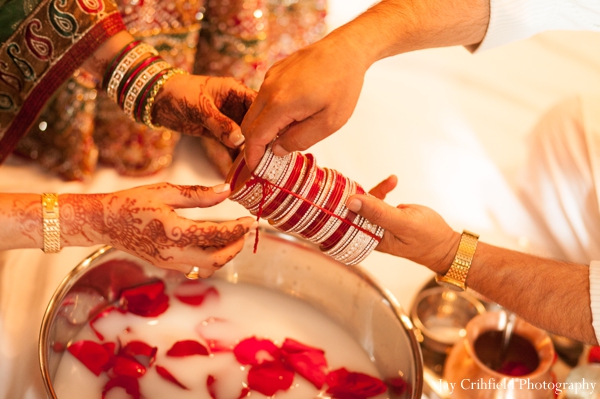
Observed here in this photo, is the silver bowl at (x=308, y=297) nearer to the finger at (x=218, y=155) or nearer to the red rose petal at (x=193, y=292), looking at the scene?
the red rose petal at (x=193, y=292)

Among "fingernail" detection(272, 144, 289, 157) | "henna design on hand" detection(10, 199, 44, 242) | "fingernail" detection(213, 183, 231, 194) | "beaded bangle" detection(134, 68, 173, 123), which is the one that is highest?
"beaded bangle" detection(134, 68, 173, 123)

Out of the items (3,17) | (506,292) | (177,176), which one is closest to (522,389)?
(506,292)

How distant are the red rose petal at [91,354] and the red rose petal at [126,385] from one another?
27 millimetres

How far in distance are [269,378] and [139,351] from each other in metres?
0.19

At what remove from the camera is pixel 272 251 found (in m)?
1.00

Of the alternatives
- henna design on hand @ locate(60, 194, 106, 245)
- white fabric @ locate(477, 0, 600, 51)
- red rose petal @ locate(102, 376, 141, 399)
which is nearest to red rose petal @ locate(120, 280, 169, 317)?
red rose petal @ locate(102, 376, 141, 399)

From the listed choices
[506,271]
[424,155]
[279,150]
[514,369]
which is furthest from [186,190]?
[424,155]

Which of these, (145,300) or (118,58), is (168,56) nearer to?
(118,58)

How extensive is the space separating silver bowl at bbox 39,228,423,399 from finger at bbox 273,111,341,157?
27 cm

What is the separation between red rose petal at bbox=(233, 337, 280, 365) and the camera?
2.94 ft

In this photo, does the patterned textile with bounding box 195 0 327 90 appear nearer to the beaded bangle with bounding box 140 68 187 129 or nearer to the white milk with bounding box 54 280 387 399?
the beaded bangle with bounding box 140 68 187 129

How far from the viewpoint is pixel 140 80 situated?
3.21ft

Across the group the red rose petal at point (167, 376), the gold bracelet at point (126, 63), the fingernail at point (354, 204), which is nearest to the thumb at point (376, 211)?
the fingernail at point (354, 204)

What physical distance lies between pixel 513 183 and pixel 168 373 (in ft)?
3.07
